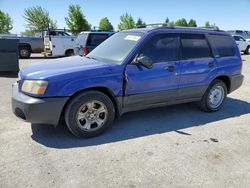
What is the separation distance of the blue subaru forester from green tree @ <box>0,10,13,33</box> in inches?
1890

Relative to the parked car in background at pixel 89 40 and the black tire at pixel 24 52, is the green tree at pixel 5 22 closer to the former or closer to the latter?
the black tire at pixel 24 52

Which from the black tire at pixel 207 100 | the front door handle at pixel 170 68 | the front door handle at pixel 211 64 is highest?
the front door handle at pixel 211 64

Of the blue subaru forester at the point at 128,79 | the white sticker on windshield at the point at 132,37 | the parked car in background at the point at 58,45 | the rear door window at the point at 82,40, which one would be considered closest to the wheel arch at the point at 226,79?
the blue subaru forester at the point at 128,79

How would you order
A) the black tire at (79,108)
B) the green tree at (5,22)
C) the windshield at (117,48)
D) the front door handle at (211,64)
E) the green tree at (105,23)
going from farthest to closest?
the green tree at (105,23) → the green tree at (5,22) → the front door handle at (211,64) → the windshield at (117,48) → the black tire at (79,108)

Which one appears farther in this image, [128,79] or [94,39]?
[94,39]

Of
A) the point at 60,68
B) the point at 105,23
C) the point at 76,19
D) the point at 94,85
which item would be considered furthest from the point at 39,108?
the point at 105,23

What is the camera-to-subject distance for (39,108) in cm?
356

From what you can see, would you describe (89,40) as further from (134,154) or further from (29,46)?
(134,154)

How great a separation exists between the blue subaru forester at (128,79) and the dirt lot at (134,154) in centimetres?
39

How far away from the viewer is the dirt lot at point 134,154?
2918 millimetres

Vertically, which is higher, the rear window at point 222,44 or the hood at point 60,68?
the rear window at point 222,44

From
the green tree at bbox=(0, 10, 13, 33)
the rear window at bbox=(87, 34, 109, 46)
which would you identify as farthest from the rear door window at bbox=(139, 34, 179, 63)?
the green tree at bbox=(0, 10, 13, 33)

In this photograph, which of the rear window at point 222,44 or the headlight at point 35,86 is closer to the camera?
the headlight at point 35,86

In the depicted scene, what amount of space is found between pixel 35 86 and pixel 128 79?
147cm
